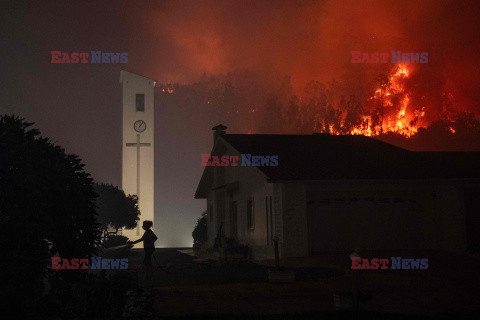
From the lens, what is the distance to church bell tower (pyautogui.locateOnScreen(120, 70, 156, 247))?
171ft

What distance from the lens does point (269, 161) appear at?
2245cm

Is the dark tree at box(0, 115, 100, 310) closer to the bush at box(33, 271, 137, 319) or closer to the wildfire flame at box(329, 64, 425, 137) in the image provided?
the bush at box(33, 271, 137, 319)

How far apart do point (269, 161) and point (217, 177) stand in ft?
23.5

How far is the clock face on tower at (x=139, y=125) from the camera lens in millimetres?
54562

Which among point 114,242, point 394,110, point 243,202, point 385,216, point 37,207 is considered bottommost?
point 114,242

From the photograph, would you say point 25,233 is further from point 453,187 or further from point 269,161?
point 453,187

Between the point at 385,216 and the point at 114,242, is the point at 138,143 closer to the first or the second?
the point at 114,242

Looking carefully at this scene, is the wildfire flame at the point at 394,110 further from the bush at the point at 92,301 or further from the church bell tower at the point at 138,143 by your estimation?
the bush at the point at 92,301

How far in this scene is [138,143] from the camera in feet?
176

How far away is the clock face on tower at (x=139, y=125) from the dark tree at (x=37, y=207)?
44481mm

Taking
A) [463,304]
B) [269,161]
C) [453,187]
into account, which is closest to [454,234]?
[453,187]

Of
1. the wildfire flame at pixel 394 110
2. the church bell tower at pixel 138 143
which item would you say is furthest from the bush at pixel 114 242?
Result: the wildfire flame at pixel 394 110

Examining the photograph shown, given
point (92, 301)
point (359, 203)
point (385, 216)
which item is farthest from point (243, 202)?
point (92, 301)

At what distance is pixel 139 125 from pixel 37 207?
45734 mm
